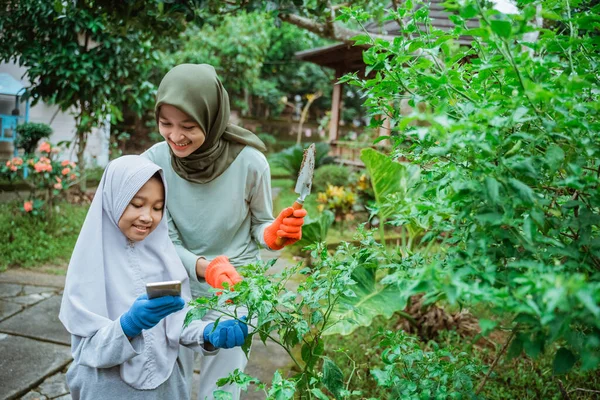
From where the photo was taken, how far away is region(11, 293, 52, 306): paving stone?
3656 mm

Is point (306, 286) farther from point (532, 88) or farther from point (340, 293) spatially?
point (532, 88)

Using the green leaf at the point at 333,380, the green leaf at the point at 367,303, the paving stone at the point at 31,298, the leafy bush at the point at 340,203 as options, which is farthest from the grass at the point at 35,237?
the green leaf at the point at 333,380

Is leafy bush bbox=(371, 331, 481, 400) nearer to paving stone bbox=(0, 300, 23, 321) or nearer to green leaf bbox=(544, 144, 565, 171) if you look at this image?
green leaf bbox=(544, 144, 565, 171)

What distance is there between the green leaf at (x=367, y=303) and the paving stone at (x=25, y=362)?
156cm

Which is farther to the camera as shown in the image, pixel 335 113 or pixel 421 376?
pixel 335 113

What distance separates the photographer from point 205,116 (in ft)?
6.15

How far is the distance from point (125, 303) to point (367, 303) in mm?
1435

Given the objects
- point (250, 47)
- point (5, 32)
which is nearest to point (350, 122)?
point (250, 47)

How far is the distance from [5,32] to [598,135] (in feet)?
21.2

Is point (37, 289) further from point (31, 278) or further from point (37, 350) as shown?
point (37, 350)

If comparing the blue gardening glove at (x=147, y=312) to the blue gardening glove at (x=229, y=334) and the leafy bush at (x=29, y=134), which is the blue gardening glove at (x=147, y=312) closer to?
the blue gardening glove at (x=229, y=334)

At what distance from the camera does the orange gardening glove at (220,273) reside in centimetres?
174

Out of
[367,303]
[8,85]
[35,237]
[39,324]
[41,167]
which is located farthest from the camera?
[8,85]

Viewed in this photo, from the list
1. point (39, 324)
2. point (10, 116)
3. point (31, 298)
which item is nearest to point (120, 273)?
point (39, 324)
